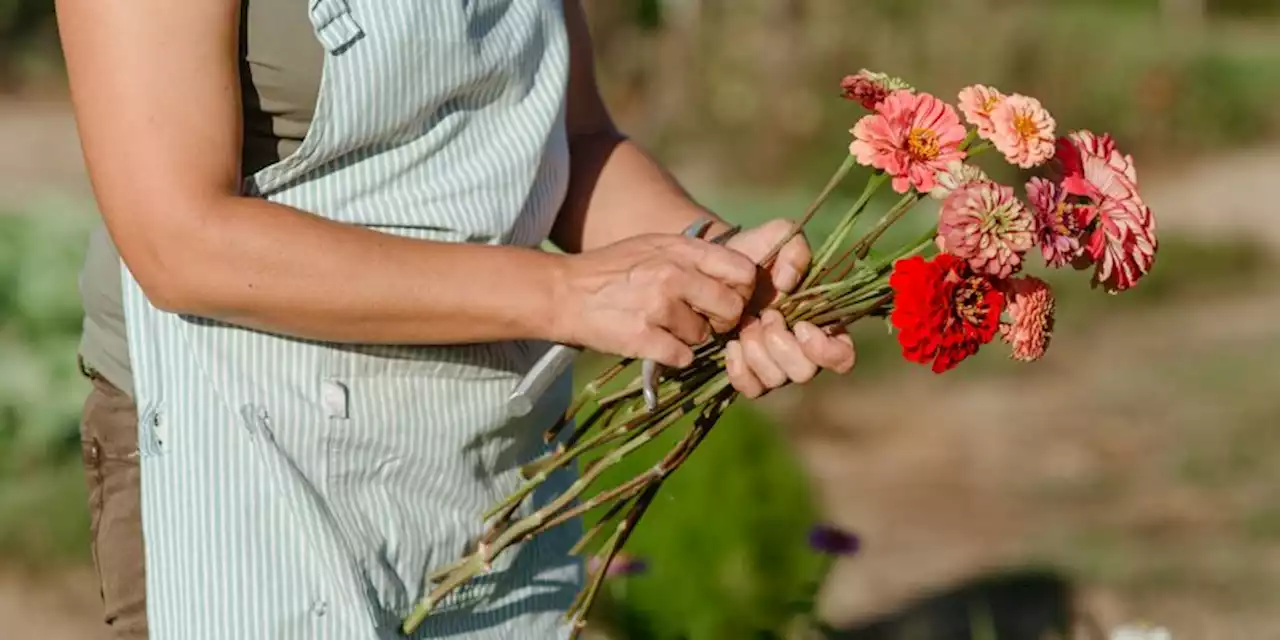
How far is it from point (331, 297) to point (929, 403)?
16.5 feet

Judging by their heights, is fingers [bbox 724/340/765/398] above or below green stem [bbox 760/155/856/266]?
below

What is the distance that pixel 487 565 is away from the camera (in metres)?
1.67

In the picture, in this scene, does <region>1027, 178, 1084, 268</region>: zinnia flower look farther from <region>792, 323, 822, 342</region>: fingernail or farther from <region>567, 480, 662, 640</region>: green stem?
<region>567, 480, 662, 640</region>: green stem

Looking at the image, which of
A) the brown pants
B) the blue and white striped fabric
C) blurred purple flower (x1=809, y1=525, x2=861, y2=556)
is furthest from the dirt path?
the blue and white striped fabric

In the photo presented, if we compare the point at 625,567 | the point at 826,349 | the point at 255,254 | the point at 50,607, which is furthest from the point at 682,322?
the point at 50,607

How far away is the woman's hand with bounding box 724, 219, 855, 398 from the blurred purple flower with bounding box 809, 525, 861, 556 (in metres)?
1.44

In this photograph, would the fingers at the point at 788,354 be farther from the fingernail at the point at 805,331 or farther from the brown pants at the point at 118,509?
the brown pants at the point at 118,509

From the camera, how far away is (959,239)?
1.38m

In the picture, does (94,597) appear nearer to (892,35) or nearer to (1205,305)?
(1205,305)

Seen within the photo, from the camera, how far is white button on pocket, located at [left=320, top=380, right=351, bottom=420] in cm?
156

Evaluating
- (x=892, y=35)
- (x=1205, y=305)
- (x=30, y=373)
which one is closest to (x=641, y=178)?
(x=30, y=373)

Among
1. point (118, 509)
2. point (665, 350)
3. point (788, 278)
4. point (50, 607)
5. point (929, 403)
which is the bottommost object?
point (50, 607)

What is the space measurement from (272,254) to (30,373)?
4010mm

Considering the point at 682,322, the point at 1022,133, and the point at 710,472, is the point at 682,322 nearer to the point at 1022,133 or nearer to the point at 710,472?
the point at 1022,133
